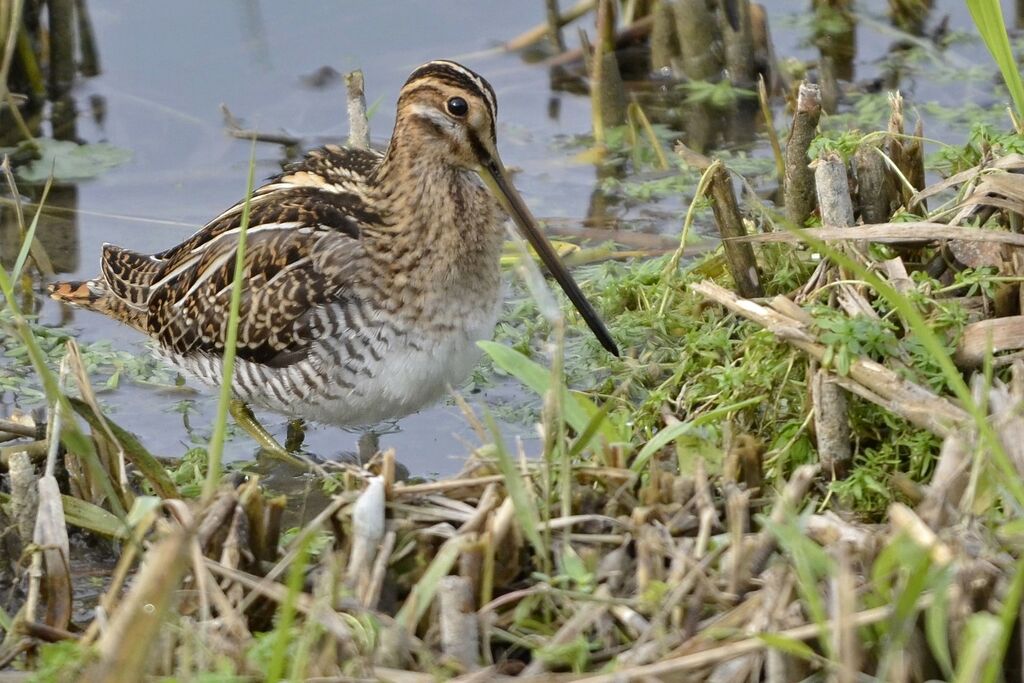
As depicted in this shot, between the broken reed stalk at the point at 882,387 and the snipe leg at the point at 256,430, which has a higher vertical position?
the broken reed stalk at the point at 882,387

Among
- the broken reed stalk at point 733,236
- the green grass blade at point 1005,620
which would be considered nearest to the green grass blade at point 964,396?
the green grass blade at point 1005,620

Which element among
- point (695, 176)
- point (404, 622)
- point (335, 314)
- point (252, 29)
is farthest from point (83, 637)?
point (252, 29)

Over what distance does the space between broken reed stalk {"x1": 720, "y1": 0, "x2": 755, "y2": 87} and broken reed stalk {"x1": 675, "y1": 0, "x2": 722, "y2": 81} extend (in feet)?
0.23

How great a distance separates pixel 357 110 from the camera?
17.1 ft

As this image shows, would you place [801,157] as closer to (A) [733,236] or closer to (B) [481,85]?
(A) [733,236]

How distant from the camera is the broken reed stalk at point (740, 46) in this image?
22.3ft

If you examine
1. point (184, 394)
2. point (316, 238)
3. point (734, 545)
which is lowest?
point (184, 394)

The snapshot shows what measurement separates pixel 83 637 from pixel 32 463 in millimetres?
1249

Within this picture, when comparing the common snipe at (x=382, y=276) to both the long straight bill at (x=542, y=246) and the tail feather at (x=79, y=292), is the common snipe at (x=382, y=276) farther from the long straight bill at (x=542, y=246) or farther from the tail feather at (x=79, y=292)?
the tail feather at (x=79, y=292)

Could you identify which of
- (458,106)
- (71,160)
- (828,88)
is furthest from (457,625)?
(828,88)

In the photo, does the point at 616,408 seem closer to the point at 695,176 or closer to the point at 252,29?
the point at 695,176

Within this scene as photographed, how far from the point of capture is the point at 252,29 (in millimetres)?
7777

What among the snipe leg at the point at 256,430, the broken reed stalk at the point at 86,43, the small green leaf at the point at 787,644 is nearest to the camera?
the small green leaf at the point at 787,644

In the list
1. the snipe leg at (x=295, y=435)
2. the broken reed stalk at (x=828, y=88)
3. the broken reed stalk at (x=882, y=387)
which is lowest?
the snipe leg at (x=295, y=435)
